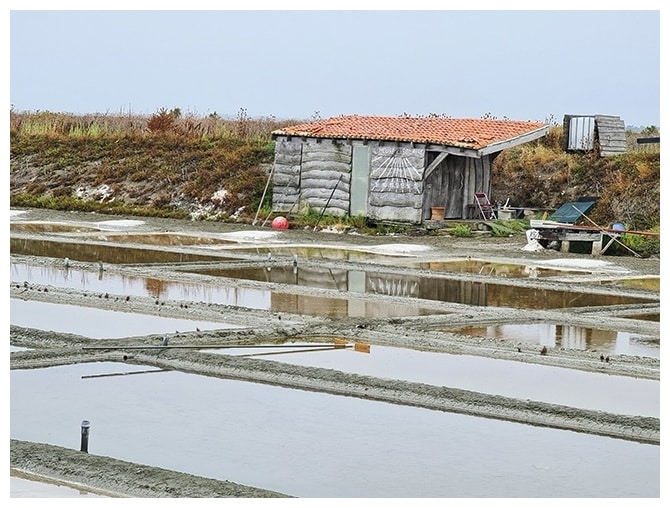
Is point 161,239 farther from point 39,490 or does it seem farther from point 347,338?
point 39,490

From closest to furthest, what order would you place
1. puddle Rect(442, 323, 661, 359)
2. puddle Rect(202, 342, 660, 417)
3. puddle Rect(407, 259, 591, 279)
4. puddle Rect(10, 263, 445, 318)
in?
1. puddle Rect(202, 342, 660, 417)
2. puddle Rect(442, 323, 661, 359)
3. puddle Rect(10, 263, 445, 318)
4. puddle Rect(407, 259, 591, 279)

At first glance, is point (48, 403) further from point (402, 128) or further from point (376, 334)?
point (402, 128)

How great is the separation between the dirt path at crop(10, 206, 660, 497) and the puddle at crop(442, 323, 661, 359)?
30cm

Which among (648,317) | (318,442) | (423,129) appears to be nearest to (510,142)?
(423,129)

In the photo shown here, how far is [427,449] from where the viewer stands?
30.8 feet

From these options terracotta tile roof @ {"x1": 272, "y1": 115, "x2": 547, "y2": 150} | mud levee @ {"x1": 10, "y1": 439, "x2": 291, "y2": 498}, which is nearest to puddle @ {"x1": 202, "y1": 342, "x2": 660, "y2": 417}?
mud levee @ {"x1": 10, "y1": 439, "x2": 291, "y2": 498}

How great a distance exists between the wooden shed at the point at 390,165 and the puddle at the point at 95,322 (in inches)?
530

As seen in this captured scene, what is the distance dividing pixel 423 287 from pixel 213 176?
15475 mm

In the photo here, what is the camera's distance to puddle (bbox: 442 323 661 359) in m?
13.8

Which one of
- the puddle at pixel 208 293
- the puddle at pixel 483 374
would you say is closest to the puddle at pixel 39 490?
the puddle at pixel 483 374

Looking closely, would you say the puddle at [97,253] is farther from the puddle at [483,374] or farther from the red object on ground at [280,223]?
the puddle at [483,374]

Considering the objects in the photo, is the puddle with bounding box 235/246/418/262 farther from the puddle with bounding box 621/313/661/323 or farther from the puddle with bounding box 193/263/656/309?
the puddle with bounding box 621/313/661/323
